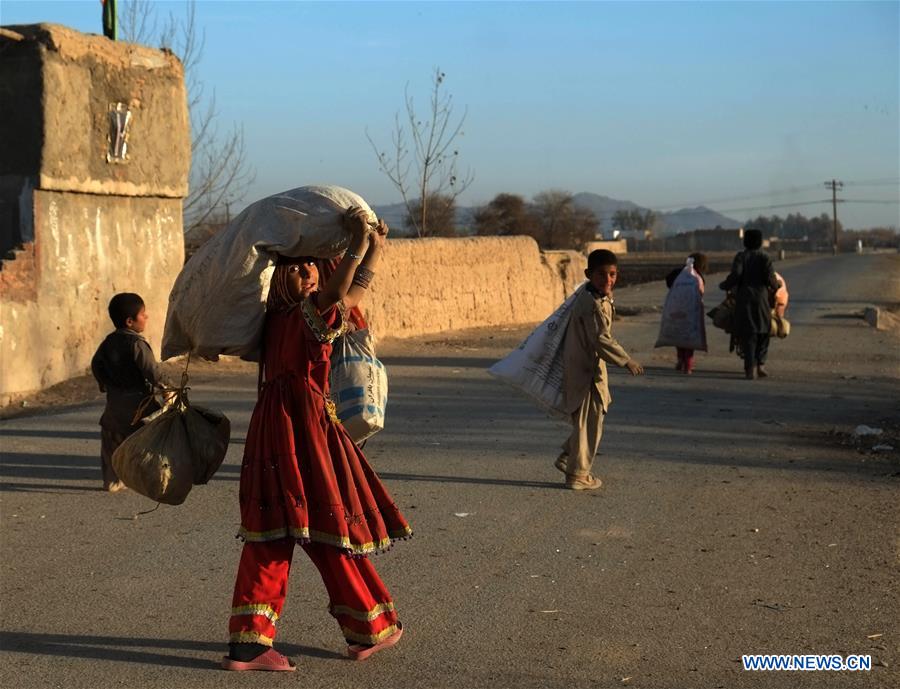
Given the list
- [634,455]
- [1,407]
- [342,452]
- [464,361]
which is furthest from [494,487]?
[464,361]

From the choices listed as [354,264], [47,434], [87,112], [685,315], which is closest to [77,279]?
[87,112]

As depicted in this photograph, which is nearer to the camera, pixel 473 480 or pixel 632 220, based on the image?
pixel 473 480

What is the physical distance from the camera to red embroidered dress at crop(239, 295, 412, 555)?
14.6 ft

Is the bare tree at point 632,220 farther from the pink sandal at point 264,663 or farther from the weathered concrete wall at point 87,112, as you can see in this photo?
the pink sandal at point 264,663

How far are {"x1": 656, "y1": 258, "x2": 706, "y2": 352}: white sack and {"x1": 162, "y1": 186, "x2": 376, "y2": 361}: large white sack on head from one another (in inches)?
400

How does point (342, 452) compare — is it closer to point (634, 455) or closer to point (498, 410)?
point (634, 455)

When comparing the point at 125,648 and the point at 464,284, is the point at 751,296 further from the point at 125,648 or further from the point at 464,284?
the point at 125,648

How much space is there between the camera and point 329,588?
4.57 meters

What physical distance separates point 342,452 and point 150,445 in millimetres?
786

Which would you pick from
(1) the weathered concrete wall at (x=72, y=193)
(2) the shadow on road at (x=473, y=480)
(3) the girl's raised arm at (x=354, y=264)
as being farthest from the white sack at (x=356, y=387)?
(1) the weathered concrete wall at (x=72, y=193)

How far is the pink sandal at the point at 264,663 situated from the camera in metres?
4.43

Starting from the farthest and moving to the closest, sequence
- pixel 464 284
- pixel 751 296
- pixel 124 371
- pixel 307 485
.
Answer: pixel 464 284 → pixel 751 296 → pixel 124 371 → pixel 307 485

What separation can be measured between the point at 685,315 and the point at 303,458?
414 inches

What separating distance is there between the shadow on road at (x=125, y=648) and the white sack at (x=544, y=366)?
353 cm
